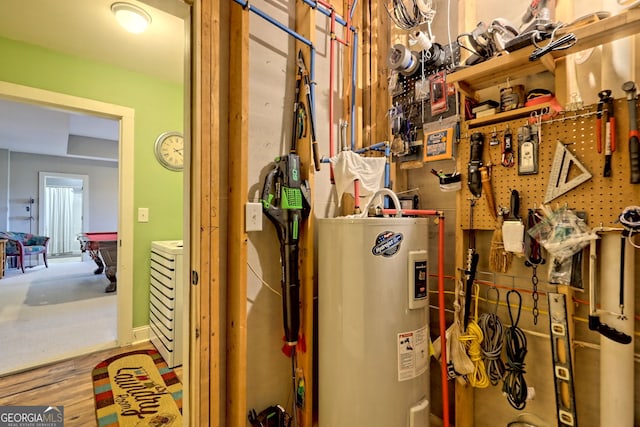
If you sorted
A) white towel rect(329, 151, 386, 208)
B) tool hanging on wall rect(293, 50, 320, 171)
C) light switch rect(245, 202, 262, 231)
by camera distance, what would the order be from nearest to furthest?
light switch rect(245, 202, 262, 231)
tool hanging on wall rect(293, 50, 320, 171)
white towel rect(329, 151, 386, 208)

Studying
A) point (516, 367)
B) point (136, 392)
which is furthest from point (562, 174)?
point (136, 392)

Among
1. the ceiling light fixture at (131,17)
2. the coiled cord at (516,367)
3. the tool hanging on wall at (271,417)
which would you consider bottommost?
the tool hanging on wall at (271,417)

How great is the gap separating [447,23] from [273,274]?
6.17ft

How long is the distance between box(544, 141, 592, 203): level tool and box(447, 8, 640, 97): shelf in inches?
15.3

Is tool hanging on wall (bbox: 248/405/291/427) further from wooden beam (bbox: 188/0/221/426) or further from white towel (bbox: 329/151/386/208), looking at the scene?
white towel (bbox: 329/151/386/208)

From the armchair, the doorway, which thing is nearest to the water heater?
the armchair

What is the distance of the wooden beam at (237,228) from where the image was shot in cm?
138

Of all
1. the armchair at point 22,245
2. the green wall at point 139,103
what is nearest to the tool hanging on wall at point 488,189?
the green wall at point 139,103

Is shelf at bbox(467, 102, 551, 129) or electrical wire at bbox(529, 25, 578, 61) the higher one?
electrical wire at bbox(529, 25, 578, 61)

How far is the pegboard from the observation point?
1.10 metres

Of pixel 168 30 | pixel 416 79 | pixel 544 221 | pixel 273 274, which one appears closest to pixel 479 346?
pixel 544 221

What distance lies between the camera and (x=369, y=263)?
4.22ft

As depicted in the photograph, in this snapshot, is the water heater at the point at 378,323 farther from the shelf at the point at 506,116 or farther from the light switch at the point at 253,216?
the shelf at the point at 506,116

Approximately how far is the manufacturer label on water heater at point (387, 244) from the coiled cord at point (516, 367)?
0.73 metres
